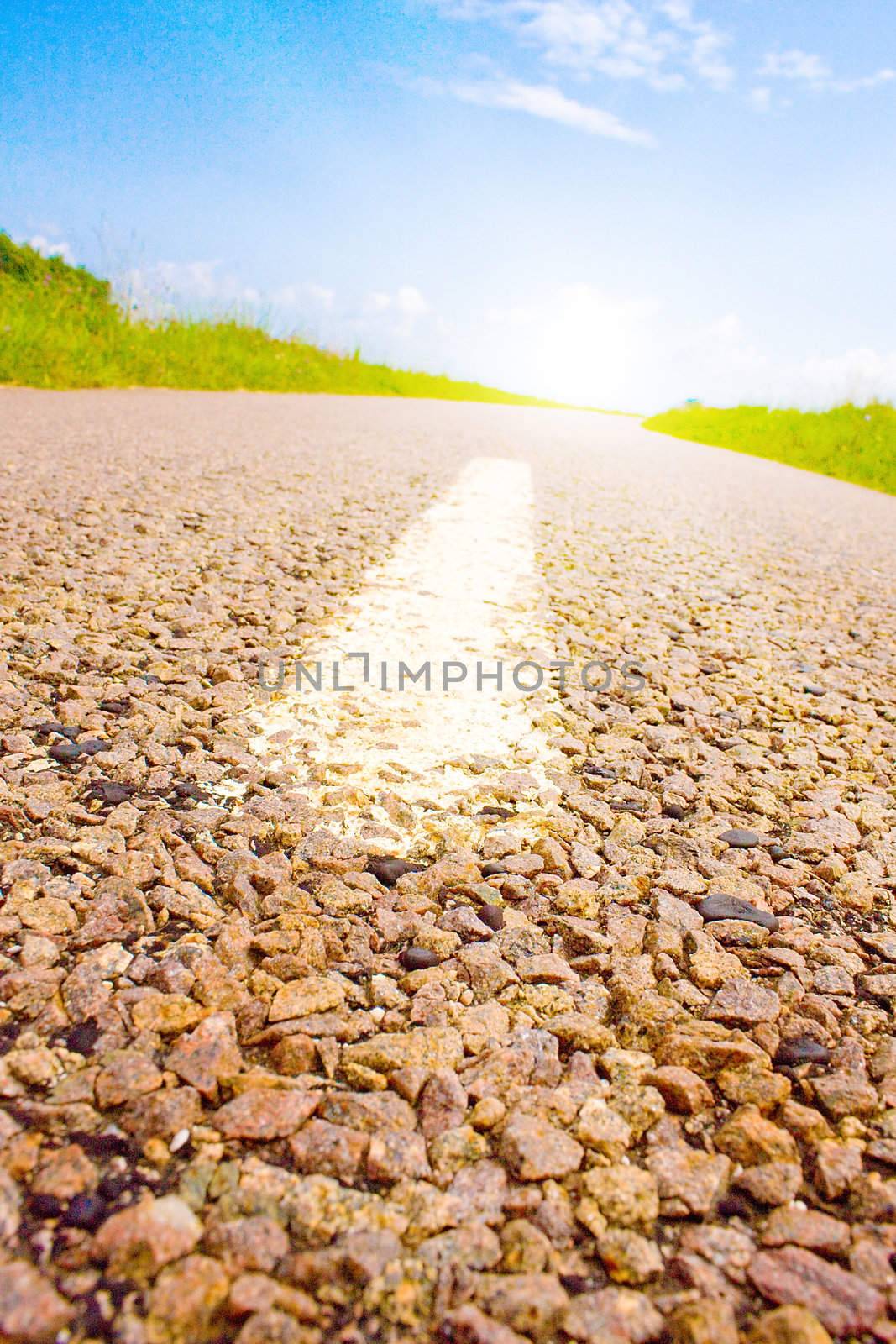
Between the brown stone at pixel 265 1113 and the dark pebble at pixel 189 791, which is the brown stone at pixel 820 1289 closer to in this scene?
the brown stone at pixel 265 1113

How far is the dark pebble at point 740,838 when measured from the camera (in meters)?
1.61

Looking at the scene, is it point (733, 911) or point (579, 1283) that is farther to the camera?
point (733, 911)

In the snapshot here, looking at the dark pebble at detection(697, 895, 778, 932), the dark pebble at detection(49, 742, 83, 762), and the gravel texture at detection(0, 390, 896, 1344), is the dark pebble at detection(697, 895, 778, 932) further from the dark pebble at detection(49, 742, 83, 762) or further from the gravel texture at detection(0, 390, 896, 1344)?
the dark pebble at detection(49, 742, 83, 762)

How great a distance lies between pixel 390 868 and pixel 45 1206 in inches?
27.4

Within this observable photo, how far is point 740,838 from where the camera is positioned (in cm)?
163

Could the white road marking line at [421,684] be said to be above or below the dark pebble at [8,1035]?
above

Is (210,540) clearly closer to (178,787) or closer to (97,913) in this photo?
(178,787)

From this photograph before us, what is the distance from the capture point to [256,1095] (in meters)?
0.97

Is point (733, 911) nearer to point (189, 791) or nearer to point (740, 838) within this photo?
point (740, 838)

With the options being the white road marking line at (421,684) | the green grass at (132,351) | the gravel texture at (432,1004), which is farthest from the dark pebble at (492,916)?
the green grass at (132,351)

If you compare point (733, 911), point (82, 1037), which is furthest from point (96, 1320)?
point (733, 911)

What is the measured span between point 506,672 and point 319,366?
514 inches

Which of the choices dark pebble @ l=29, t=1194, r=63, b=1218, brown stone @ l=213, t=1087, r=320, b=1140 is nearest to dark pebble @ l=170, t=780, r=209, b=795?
brown stone @ l=213, t=1087, r=320, b=1140

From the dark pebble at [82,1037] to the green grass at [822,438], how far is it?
10.5 meters
